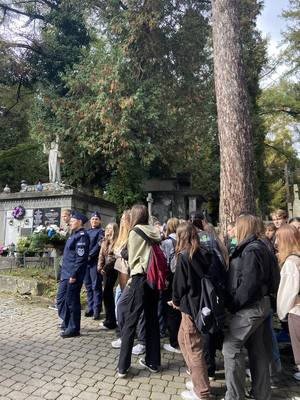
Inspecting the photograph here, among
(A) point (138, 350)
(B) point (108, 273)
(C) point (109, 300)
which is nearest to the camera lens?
(A) point (138, 350)

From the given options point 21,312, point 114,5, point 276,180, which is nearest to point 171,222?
point 21,312

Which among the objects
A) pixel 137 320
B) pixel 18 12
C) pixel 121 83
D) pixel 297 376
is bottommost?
pixel 297 376

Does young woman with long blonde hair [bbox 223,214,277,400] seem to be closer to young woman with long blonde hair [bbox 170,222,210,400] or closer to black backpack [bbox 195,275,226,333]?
black backpack [bbox 195,275,226,333]

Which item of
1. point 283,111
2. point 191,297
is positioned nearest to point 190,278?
point 191,297

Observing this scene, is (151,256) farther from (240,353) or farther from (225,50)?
(225,50)

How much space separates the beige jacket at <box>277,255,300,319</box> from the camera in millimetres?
3850

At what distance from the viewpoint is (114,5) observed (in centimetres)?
1652

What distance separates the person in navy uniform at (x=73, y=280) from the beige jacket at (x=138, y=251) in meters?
1.36

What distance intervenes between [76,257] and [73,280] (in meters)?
0.33

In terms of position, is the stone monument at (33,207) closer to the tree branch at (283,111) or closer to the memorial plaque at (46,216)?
the memorial plaque at (46,216)

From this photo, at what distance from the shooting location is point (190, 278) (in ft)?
12.3

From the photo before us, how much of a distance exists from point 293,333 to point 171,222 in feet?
8.37

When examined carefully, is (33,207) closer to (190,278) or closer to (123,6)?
(123,6)

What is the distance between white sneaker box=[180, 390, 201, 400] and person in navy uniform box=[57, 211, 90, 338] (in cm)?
226
